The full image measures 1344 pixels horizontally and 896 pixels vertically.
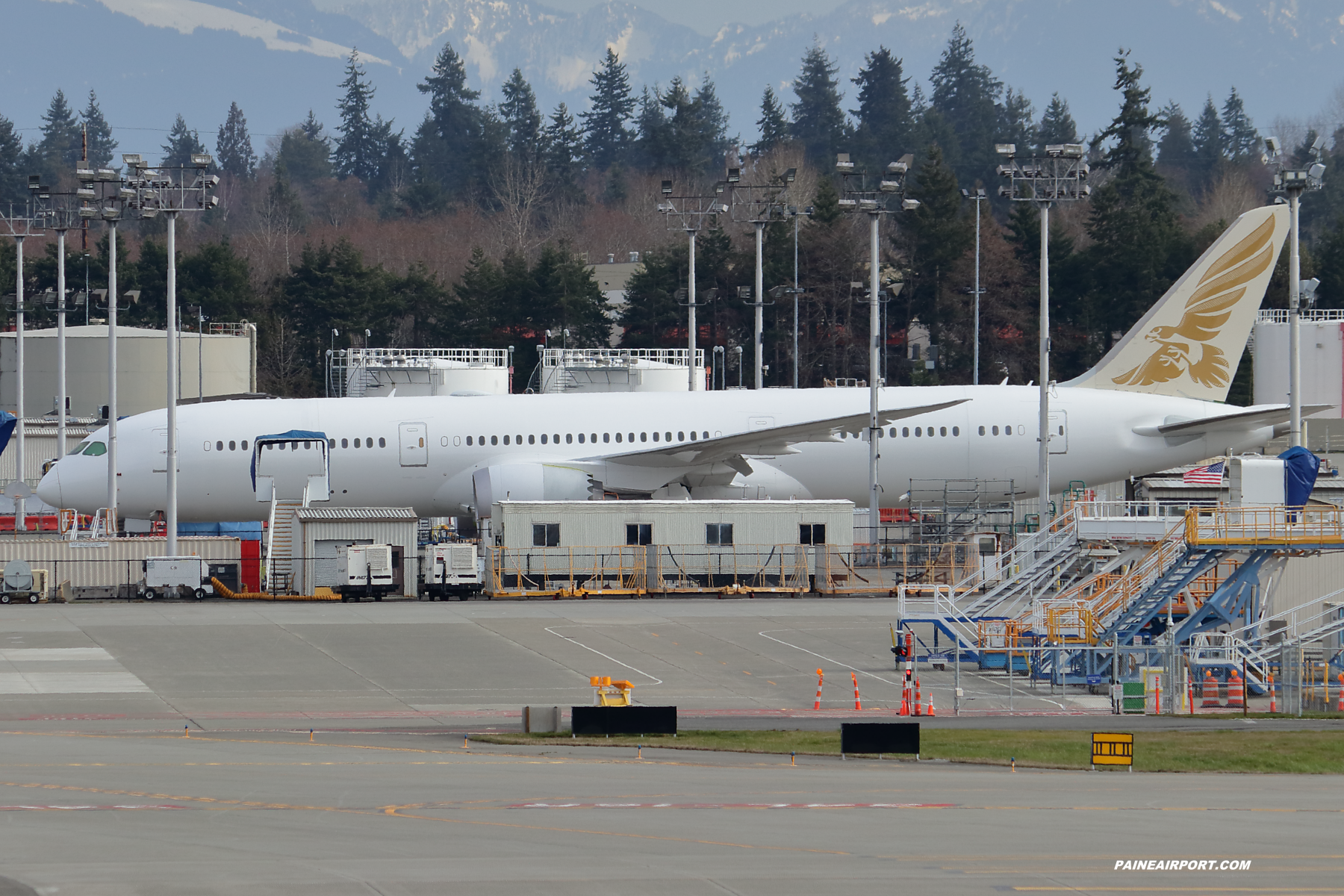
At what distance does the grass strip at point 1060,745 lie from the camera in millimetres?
22016

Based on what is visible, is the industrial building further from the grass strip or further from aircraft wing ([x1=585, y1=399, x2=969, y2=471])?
the grass strip

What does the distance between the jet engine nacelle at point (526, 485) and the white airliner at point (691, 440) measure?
5cm

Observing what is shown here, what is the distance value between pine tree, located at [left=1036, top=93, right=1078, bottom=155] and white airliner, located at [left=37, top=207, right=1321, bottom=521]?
13338cm

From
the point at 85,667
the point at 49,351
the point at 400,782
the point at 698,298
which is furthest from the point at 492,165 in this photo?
the point at 400,782

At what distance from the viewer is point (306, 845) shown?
15625mm

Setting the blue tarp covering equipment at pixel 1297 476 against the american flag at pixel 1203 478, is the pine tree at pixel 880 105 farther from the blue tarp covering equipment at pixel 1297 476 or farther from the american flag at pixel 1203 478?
the blue tarp covering equipment at pixel 1297 476

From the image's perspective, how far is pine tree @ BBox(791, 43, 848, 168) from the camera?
19012 cm

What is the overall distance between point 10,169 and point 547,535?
15654 centimetres

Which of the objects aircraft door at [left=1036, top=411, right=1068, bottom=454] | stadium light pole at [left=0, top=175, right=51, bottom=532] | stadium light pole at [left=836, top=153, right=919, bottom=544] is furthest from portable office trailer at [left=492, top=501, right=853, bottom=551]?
stadium light pole at [left=0, top=175, right=51, bottom=532]

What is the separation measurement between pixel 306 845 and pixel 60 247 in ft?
158

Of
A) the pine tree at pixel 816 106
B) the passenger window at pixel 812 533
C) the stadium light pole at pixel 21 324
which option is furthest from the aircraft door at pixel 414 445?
the pine tree at pixel 816 106

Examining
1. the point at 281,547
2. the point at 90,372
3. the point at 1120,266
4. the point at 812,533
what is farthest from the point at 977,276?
the point at 281,547

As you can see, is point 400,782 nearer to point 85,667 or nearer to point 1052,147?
point 85,667

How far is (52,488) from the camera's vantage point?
152 feet
